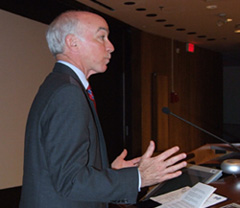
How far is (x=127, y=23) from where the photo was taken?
5.11m

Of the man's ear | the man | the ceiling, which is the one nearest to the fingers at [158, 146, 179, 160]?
the man

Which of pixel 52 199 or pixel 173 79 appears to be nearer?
pixel 52 199

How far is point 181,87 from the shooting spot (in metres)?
7.02

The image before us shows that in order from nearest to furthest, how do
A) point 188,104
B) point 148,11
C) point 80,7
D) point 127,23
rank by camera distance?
point 80,7, point 148,11, point 127,23, point 188,104

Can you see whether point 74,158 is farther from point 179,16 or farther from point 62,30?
point 179,16

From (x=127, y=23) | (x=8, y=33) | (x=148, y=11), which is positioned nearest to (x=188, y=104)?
(x=127, y=23)

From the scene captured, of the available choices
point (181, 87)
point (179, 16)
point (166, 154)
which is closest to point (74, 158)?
point (166, 154)

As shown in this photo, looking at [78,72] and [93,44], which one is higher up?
[93,44]

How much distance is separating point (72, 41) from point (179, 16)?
12.7 feet

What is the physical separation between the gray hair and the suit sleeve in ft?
1.02

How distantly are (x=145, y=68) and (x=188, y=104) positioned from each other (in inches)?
77.5

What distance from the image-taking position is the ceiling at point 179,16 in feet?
13.1

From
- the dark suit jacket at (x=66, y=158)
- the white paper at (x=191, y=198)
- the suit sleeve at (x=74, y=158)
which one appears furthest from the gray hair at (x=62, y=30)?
the white paper at (x=191, y=198)

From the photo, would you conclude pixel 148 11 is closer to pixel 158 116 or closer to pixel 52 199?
pixel 158 116
